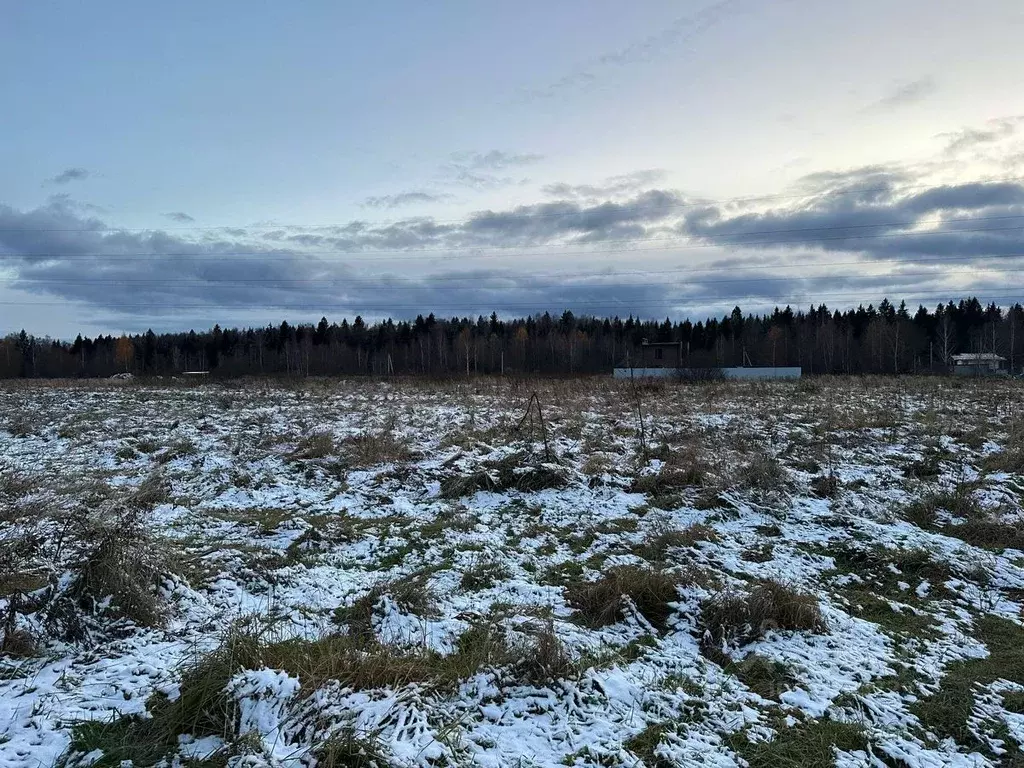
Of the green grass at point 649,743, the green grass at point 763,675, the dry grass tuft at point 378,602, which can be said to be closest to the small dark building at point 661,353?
the dry grass tuft at point 378,602

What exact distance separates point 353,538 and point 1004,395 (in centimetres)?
2691

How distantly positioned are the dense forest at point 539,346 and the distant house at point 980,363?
Answer: 1.43m

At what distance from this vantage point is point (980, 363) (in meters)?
58.4

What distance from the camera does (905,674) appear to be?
434 centimetres

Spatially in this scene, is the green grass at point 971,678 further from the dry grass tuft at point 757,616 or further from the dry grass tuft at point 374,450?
the dry grass tuft at point 374,450

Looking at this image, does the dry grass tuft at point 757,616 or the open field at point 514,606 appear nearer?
the open field at point 514,606

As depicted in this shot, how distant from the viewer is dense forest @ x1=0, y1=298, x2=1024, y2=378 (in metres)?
65.3

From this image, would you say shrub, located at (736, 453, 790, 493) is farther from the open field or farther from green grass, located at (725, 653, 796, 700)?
green grass, located at (725, 653, 796, 700)

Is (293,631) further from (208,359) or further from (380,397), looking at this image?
(208,359)

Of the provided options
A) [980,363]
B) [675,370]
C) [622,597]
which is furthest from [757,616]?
[980,363]

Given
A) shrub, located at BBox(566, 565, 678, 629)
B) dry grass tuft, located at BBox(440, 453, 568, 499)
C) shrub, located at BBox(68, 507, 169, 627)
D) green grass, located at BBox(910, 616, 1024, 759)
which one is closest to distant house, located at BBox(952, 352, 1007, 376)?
dry grass tuft, located at BBox(440, 453, 568, 499)

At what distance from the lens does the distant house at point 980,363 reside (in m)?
54.1

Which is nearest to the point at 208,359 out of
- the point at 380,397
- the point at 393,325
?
the point at 393,325

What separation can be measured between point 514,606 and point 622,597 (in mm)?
1020
